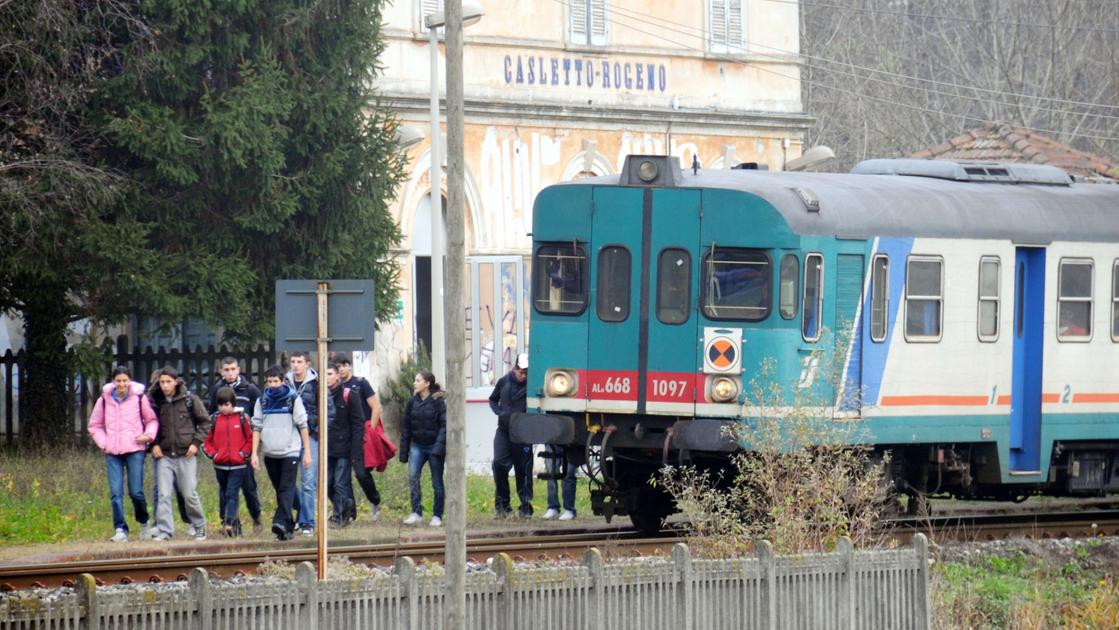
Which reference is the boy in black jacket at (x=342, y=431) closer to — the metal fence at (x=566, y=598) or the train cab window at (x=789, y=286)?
the train cab window at (x=789, y=286)

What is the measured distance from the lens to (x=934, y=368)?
16.9m

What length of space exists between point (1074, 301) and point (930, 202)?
202 cm

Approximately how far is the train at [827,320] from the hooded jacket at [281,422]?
1996mm

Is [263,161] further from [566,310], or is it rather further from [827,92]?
[827,92]

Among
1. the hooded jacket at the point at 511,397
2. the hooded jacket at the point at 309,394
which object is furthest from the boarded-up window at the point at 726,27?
the hooded jacket at the point at 309,394

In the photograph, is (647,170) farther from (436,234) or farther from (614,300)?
(436,234)

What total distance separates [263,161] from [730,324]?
9308 millimetres

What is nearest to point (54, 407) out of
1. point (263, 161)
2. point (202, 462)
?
point (202, 462)

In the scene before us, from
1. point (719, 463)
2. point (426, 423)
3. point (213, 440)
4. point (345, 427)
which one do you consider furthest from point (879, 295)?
point (213, 440)

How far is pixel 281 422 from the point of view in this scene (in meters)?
16.7

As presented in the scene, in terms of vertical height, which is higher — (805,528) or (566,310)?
(566,310)

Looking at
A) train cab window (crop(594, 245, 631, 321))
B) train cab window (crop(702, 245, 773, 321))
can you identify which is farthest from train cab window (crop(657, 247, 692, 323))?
train cab window (crop(594, 245, 631, 321))

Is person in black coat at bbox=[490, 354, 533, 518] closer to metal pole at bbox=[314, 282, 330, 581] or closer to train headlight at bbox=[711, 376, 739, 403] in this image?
train headlight at bbox=[711, 376, 739, 403]

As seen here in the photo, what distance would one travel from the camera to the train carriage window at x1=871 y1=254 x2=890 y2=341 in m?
16.4
